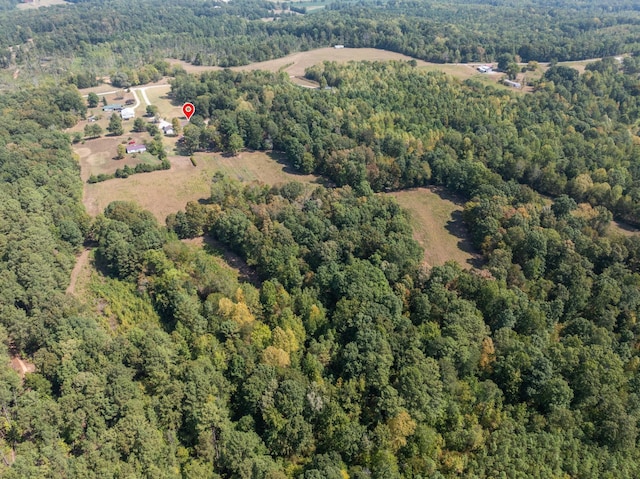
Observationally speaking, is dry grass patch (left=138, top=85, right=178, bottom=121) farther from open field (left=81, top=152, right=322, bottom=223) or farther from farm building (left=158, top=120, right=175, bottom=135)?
open field (left=81, top=152, right=322, bottom=223)

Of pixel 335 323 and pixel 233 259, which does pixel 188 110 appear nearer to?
pixel 233 259

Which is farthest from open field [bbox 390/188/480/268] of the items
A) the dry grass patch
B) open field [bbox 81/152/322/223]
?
the dry grass patch

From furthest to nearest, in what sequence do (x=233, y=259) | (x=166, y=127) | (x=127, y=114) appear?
(x=127, y=114) → (x=166, y=127) → (x=233, y=259)

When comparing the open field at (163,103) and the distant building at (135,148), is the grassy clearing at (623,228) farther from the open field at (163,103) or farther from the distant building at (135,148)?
the open field at (163,103)

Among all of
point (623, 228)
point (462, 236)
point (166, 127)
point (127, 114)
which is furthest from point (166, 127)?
point (623, 228)

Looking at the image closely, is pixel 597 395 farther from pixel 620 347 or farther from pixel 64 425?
pixel 64 425

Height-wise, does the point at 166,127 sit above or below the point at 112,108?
below
